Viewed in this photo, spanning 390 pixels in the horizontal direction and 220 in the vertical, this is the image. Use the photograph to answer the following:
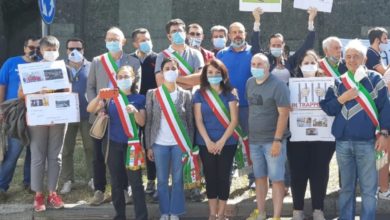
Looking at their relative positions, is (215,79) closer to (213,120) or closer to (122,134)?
(213,120)

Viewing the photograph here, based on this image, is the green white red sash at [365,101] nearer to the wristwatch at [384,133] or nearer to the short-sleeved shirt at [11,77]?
the wristwatch at [384,133]

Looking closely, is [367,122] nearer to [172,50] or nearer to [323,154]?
[323,154]

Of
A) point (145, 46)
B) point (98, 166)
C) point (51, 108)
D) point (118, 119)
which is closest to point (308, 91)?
point (118, 119)

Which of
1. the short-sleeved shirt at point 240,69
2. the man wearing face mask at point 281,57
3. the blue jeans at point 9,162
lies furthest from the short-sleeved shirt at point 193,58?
the blue jeans at point 9,162

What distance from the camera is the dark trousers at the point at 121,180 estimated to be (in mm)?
6589

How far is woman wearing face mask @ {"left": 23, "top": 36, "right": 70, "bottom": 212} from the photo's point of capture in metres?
7.11

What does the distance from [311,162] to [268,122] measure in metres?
0.79

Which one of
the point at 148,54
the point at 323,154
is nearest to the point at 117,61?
the point at 148,54

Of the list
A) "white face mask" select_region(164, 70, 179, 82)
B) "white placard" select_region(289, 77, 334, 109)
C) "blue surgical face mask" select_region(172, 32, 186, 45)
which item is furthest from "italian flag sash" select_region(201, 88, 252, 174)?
"blue surgical face mask" select_region(172, 32, 186, 45)

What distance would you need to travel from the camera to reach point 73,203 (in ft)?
24.8

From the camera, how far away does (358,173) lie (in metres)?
6.18

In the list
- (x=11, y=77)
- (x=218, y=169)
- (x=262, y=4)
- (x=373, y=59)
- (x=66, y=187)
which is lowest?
(x=66, y=187)

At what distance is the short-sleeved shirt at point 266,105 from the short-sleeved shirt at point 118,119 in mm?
1245

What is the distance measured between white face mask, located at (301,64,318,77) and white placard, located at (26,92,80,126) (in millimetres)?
2763
